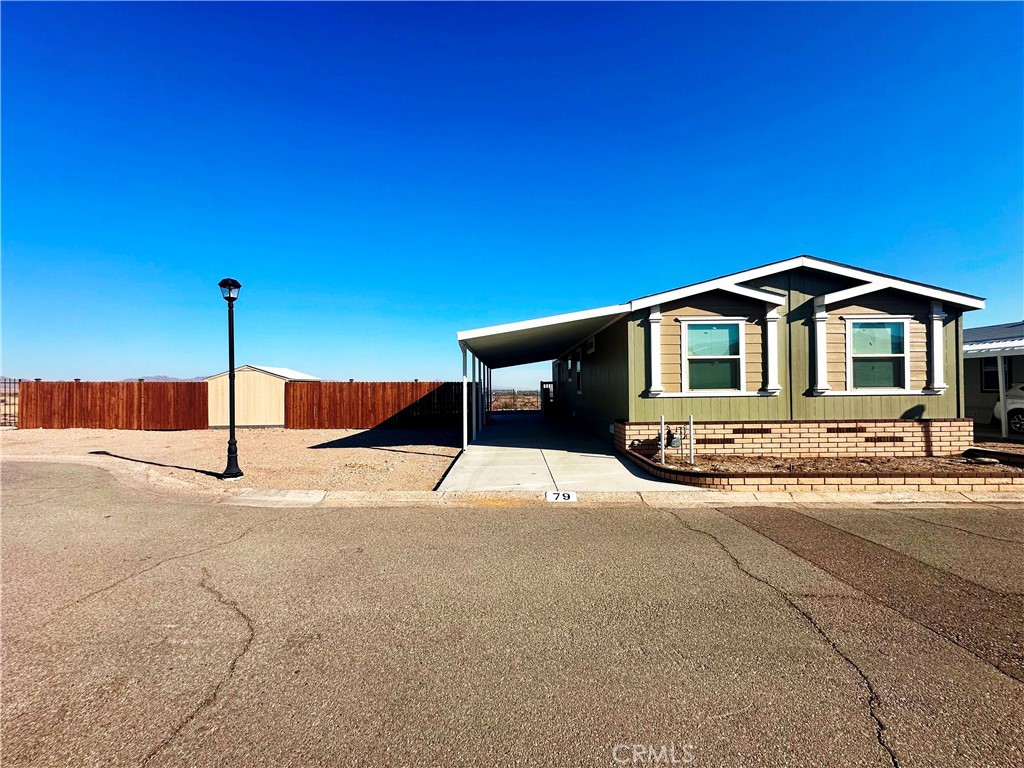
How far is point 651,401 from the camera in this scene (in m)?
9.09

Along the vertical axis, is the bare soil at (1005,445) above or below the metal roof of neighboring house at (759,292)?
below

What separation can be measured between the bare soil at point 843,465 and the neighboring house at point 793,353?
0.43 metres

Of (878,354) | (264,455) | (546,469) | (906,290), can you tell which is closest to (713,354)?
(878,354)

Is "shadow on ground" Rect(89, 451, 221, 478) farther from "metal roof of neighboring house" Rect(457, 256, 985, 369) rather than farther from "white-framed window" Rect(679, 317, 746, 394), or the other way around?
"white-framed window" Rect(679, 317, 746, 394)

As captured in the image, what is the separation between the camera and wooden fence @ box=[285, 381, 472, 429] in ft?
60.2

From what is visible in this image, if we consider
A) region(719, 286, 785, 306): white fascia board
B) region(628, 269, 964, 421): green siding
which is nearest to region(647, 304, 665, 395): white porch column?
region(628, 269, 964, 421): green siding

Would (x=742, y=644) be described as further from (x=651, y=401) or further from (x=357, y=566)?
(x=651, y=401)

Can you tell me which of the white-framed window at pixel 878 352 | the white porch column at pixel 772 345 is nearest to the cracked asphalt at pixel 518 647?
the white porch column at pixel 772 345

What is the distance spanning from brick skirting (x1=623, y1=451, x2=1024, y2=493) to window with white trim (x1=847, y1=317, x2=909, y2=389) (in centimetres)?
285

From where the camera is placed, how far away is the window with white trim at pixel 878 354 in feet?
29.5

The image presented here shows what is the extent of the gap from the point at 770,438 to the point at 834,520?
4.01m

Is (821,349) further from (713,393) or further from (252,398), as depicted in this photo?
(252,398)

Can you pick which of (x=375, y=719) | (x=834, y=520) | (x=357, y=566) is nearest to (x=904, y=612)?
(x=834, y=520)

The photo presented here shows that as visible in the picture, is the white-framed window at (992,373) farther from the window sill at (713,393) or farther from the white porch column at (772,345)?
the window sill at (713,393)
